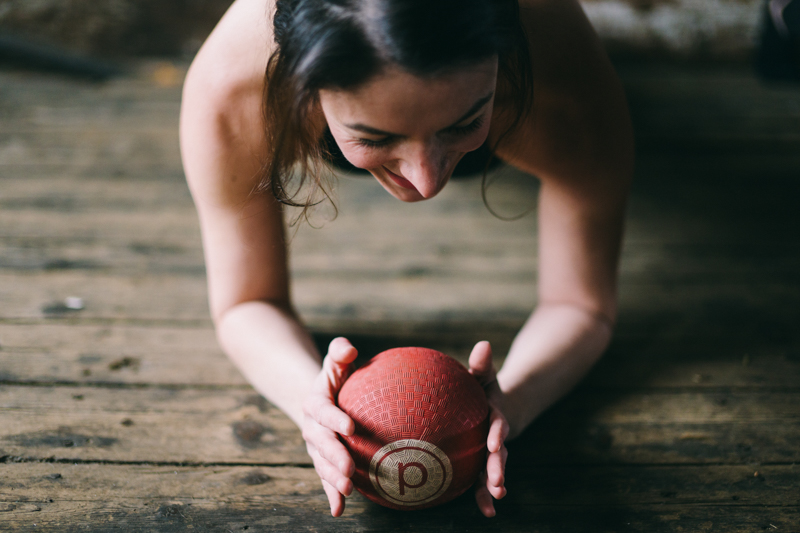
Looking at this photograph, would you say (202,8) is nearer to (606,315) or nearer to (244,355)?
(244,355)

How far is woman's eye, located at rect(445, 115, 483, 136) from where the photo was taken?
78cm

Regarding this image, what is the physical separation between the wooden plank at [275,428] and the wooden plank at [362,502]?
0.12 ft

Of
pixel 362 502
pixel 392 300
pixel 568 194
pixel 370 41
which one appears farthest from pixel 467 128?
pixel 392 300

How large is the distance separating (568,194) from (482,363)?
425mm

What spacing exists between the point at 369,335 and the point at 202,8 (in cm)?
305

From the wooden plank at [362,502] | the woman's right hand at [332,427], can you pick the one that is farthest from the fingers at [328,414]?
the wooden plank at [362,502]

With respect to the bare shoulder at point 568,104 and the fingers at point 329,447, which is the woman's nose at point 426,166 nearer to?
the bare shoulder at point 568,104

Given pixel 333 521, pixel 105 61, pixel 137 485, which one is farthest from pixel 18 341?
pixel 105 61

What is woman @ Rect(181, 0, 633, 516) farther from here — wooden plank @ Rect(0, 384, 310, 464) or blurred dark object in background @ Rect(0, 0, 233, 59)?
blurred dark object in background @ Rect(0, 0, 233, 59)

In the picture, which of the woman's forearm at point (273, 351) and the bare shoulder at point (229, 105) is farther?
the woman's forearm at point (273, 351)

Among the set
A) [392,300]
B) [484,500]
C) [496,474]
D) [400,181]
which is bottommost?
[392,300]

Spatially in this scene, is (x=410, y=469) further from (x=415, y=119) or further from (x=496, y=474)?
(x=415, y=119)

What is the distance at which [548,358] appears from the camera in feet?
3.78

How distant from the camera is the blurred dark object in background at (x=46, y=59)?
2945 millimetres
